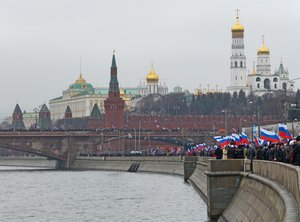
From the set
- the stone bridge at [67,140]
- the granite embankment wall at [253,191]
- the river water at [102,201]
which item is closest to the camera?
the granite embankment wall at [253,191]

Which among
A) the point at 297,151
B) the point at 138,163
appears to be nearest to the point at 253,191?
the point at 297,151

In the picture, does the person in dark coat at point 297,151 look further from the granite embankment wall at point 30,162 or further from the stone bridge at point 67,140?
the granite embankment wall at point 30,162

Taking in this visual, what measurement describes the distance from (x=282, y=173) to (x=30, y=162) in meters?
146

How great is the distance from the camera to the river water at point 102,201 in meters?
51.6

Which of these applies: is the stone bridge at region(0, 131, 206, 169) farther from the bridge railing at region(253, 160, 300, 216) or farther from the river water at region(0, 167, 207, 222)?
the bridge railing at region(253, 160, 300, 216)

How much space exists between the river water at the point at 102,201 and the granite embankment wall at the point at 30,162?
71.8m

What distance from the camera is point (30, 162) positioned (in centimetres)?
17300

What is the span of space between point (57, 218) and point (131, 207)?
746cm

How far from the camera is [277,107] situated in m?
197

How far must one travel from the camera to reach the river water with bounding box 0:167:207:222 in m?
51.6

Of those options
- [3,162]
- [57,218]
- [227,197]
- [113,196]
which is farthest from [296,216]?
[3,162]

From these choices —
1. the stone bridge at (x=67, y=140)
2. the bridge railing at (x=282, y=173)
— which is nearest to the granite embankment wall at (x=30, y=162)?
the stone bridge at (x=67, y=140)

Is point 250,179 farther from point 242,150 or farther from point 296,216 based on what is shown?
point 296,216

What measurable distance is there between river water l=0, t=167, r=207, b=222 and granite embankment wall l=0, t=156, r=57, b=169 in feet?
236
